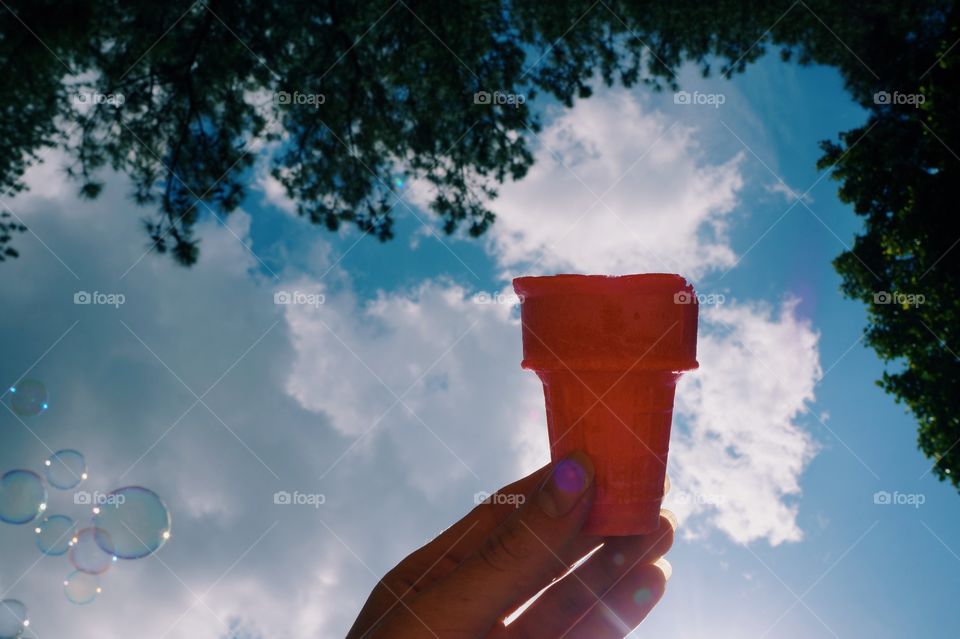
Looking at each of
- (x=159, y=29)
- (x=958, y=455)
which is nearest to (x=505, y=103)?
(x=159, y=29)

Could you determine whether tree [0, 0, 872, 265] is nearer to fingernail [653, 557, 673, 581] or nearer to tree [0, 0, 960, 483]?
tree [0, 0, 960, 483]

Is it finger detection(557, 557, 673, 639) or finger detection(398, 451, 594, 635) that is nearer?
finger detection(398, 451, 594, 635)

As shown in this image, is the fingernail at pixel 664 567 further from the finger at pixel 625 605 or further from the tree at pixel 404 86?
the tree at pixel 404 86

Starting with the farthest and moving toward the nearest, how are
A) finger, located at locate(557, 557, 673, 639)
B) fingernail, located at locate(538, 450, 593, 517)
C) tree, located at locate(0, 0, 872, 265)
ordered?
tree, located at locate(0, 0, 872, 265), finger, located at locate(557, 557, 673, 639), fingernail, located at locate(538, 450, 593, 517)

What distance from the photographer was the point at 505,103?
24.3 ft

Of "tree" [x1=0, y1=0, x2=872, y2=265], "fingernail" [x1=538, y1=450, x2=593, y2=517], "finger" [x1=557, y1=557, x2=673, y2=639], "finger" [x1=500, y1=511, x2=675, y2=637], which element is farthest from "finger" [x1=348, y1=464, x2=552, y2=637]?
"tree" [x1=0, y1=0, x2=872, y2=265]

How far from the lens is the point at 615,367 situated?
191 cm

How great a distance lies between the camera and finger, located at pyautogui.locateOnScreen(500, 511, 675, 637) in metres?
2.40

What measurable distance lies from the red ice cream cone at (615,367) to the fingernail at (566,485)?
2.1 inches

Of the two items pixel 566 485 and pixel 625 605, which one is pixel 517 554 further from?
pixel 625 605

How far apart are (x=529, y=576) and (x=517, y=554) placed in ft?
0.32

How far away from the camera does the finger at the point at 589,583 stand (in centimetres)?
240

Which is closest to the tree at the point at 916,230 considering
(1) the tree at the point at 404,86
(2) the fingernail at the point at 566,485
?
(1) the tree at the point at 404,86

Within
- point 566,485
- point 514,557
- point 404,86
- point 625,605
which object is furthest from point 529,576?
A: point 404,86
